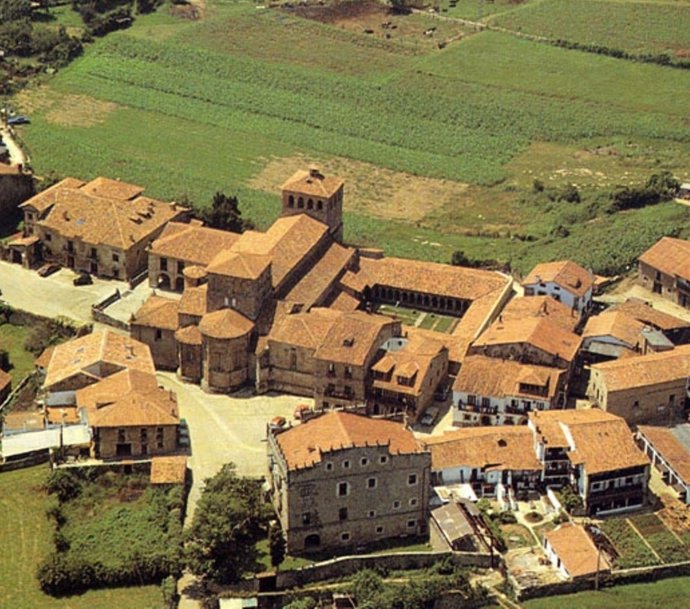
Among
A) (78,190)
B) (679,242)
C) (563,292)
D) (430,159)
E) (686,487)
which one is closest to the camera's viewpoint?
(686,487)

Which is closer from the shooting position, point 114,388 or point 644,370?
point 114,388

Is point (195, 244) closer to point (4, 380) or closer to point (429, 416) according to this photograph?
point (4, 380)

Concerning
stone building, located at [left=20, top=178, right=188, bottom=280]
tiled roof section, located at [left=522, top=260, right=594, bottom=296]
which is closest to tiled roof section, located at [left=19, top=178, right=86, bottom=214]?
stone building, located at [left=20, top=178, right=188, bottom=280]

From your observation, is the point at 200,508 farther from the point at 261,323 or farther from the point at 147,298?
the point at 147,298

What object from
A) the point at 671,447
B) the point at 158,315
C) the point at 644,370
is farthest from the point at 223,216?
the point at 671,447

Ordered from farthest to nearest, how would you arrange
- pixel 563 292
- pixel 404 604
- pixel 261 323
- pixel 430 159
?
pixel 430 159 → pixel 563 292 → pixel 261 323 → pixel 404 604

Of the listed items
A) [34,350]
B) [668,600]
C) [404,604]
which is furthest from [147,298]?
[668,600]

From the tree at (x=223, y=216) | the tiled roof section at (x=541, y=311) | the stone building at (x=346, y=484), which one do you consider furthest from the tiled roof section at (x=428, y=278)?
the stone building at (x=346, y=484)

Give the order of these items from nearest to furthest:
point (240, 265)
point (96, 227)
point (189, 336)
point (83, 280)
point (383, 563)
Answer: point (383, 563)
point (240, 265)
point (189, 336)
point (83, 280)
point (96, 227)
